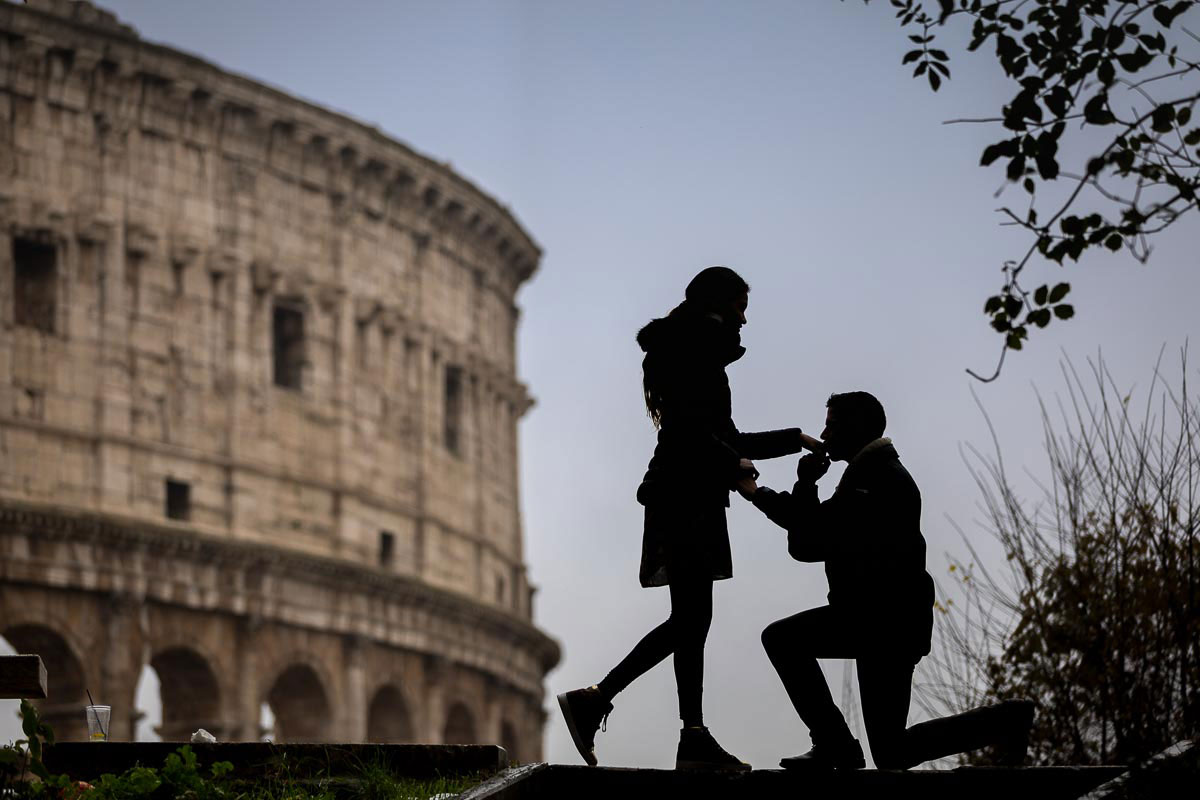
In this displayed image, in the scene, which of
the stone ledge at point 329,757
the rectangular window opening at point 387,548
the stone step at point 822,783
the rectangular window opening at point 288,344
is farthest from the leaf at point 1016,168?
the rectangular window opening at point 387,548

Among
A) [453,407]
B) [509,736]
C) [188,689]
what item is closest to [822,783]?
[188,689]

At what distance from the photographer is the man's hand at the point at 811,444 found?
8081 millimetres

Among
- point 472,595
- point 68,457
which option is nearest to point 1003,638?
point 68,457

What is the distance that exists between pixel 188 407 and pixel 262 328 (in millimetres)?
3116

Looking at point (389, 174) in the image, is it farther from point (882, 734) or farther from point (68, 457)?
point (882, 734)

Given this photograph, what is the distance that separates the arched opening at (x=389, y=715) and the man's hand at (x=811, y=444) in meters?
36.3

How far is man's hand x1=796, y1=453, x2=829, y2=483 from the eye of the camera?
7.99 m

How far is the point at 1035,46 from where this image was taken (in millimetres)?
8742

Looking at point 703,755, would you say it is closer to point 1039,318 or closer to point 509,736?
point 1039,318

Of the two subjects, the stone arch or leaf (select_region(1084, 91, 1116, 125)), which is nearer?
leaf (select_region(1084, 91, 1116, 125))

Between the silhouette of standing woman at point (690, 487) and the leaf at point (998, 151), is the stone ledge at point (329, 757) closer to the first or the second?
the silhouette of standing woman at point (690, 487)

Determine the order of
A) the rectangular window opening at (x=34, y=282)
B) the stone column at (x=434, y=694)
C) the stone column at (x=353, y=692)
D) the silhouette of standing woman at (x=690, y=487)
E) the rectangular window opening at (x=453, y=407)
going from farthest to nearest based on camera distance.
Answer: the rectangular window opening at (x=453, y=407) → the stone column at (x=434, y=694) → the stone column at (x=353, y=692) → the rectangular window opening at (x=34, y=282) → the silhouette of standing woman at (x=690, y=487)

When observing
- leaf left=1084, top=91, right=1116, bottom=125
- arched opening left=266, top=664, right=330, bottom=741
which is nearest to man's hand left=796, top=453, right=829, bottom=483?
leaf left=1084, top=91, right=1116, bottom=125

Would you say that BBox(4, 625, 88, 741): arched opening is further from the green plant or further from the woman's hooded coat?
the woman's hooded coat
